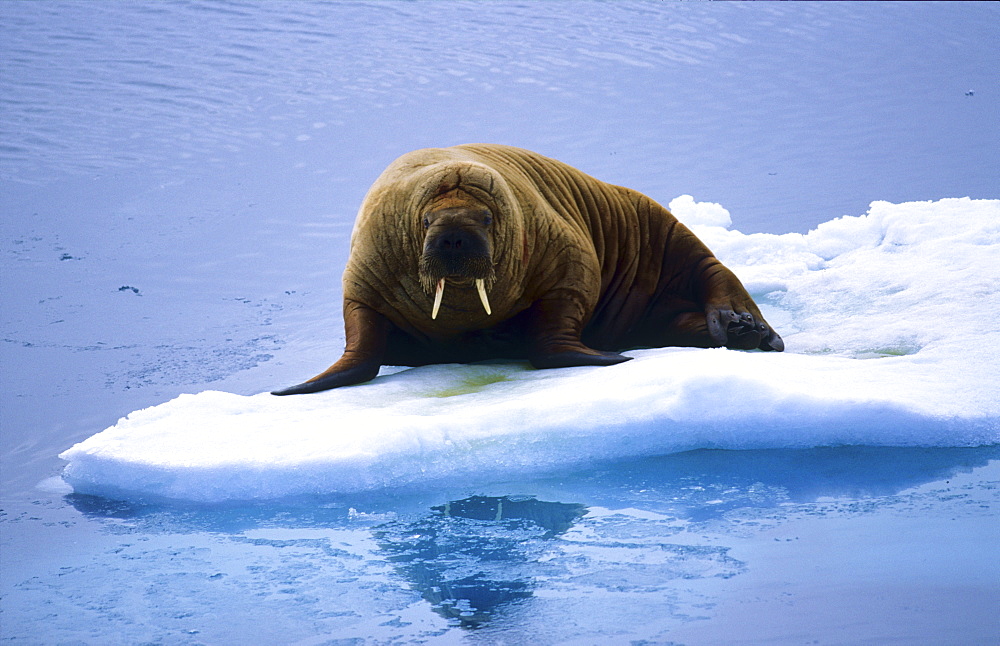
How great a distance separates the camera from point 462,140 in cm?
1451

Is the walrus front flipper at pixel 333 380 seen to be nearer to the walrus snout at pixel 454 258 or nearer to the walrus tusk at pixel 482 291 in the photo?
the walrus snout at pixel 454 258

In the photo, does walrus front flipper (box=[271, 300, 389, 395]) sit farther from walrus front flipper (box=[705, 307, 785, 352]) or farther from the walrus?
walrus front flipper (box=[705, 307, 785, 352])

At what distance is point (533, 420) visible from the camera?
443cm

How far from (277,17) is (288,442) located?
16.3 meters

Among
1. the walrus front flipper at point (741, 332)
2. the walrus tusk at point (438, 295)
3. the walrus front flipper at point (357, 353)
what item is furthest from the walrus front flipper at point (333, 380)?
the walrus front flipper at point (741, 332)

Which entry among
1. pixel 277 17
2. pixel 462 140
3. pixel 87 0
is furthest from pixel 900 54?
pixel 87 0

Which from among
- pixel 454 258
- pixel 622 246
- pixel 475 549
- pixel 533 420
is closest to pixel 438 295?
pixel 454 258

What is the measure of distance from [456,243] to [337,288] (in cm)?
395

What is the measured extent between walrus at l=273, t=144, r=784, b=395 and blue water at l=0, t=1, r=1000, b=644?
971 millimetres

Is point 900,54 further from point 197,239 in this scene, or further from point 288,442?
point 288,442

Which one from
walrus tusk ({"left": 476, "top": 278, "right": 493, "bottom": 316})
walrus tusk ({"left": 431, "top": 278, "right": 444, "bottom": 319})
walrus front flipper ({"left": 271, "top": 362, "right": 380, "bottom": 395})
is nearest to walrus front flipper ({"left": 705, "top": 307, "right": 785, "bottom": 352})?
walrus tusk ({"left": 476, "top": 278, "right": 493, "bottom": 316})

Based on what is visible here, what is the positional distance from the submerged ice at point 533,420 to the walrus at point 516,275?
0.80ft

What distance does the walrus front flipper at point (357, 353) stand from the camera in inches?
206

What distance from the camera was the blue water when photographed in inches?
128
